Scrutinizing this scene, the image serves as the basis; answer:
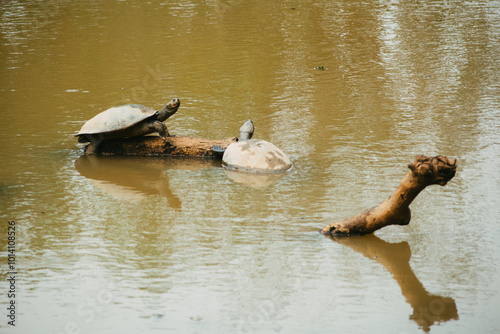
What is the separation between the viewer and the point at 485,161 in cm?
630

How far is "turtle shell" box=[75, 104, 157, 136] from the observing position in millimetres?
6625

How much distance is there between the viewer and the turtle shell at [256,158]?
20.8 ft

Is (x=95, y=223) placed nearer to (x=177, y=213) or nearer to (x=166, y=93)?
(x=177, y=213)

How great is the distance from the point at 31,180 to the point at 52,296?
2385 millimetres

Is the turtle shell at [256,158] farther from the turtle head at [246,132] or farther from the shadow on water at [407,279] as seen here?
the shadow on water at [407,279]

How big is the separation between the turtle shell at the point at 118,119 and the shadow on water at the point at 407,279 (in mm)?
2818

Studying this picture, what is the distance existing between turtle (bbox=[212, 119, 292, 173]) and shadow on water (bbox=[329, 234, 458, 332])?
172cm

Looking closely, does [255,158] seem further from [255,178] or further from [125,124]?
[125,124]

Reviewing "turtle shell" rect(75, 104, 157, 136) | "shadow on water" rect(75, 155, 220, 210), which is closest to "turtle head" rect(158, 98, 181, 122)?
"turtle shell" rect(75, 104, 157, 136)

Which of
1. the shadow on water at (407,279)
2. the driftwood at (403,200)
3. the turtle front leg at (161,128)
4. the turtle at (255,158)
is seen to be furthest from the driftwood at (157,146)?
the shadow on water at (407,279)

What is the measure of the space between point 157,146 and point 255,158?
4.01ft

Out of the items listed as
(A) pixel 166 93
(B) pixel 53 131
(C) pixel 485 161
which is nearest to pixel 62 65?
(A) pixel 166 93

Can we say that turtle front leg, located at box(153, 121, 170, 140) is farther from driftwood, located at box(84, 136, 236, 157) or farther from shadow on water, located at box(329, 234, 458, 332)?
shadow on water, located at box(329, 234, 458, 332)

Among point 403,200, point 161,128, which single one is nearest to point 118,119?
point 161,128
